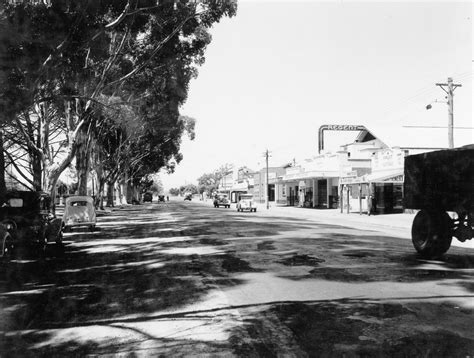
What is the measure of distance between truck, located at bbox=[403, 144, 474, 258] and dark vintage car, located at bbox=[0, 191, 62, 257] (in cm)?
1019

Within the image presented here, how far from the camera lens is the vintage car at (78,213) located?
67.4 ft

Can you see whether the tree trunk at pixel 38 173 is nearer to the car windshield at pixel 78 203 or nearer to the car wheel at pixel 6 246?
the car windshield at pixel 78 203

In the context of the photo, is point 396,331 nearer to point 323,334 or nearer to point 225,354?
point 323,334

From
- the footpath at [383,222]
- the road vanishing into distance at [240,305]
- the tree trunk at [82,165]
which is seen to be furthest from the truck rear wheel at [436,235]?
the tree trunk at [82,165]

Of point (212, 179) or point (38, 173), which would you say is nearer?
point (38, 173)

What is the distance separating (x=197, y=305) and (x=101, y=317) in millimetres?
1353

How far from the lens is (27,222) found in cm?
1231

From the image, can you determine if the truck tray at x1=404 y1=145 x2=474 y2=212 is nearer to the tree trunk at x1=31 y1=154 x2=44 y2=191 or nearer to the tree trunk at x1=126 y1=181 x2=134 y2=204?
the tree trunk at x1=31 y1=154 x2=44 y2=191

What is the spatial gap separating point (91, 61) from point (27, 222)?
880 centimetres

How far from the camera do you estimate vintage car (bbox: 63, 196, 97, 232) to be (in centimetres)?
2055

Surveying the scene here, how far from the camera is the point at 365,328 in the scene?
5.48 m

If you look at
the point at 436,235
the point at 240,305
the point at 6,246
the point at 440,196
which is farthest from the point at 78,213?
the point at 240,305

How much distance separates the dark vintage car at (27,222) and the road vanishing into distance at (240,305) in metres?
0.55

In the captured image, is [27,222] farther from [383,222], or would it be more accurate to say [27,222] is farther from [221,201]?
[221,201]
